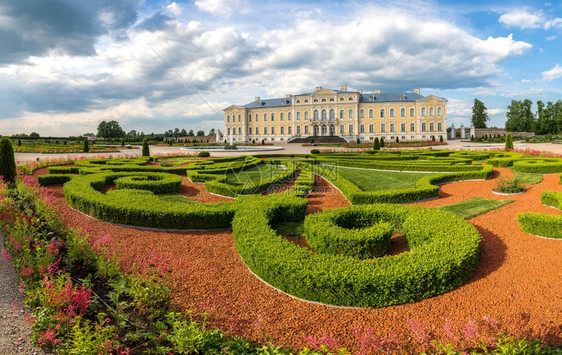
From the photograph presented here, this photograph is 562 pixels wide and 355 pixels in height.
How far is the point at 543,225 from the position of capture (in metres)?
5.63

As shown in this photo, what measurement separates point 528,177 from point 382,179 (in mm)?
4875

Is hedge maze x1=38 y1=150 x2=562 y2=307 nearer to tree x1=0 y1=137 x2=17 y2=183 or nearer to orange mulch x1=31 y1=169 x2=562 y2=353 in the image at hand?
orange mulch x1=31 y1=169 x2=562 y2=353

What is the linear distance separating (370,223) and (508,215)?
10.2 ft

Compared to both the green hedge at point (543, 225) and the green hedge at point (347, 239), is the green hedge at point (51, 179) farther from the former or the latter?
the green hedge at point (543, 225)

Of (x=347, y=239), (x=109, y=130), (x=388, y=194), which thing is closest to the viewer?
(x=347, y=239)

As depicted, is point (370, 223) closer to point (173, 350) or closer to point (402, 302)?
point (402, 302)

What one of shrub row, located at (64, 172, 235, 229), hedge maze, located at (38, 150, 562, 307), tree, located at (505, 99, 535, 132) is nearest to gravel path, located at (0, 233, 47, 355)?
shrub row, located at (64, 172, 235, 229)

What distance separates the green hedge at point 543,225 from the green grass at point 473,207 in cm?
113

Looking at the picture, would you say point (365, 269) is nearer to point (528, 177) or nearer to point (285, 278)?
point (285, 278)

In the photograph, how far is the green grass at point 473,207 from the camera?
23.4ft

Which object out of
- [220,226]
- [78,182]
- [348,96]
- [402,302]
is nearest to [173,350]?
[402,302]

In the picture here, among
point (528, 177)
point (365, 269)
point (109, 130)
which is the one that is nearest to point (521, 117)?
point (528, 177)

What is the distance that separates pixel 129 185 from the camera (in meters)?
9.17

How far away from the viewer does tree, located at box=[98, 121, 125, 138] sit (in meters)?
77.4
